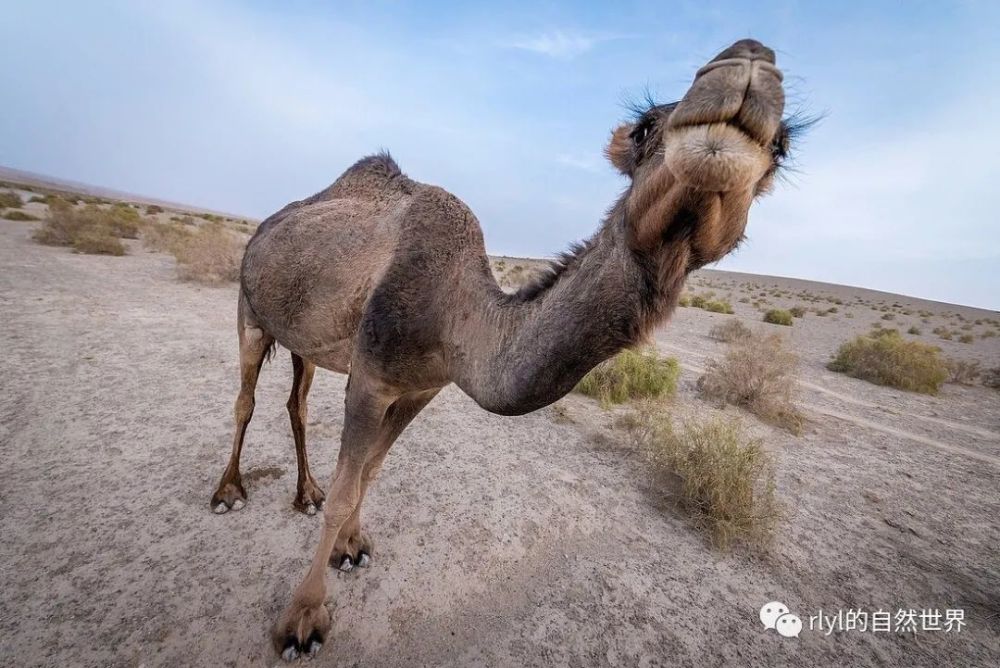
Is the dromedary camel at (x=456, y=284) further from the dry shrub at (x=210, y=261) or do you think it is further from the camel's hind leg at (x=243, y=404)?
the dry shrub at (x=210, y=261)

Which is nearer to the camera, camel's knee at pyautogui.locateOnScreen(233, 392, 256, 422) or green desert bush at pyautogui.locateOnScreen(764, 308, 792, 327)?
camel's knee at pyautogui.locateOnScreen(233, 392, 256, 422)

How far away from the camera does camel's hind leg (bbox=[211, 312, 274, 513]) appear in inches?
133

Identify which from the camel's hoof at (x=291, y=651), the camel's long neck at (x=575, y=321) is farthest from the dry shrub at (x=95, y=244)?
the camel's long neck at (x=575, y=321)

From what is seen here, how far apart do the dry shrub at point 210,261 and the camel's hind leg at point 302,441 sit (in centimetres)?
1067

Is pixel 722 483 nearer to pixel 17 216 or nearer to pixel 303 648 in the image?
pixel 303 648

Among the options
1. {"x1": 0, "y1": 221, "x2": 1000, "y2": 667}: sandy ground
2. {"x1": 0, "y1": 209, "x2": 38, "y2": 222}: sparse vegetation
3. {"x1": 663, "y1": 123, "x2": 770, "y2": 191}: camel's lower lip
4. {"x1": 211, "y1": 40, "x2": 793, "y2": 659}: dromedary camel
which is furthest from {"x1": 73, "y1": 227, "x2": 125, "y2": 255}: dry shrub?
{"x1": 663, "y1": 123, "x2": 770, "y2": 191}: camel's lower lip

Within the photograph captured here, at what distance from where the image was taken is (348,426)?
245 cm

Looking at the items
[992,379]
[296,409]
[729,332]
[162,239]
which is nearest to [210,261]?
[162,239]

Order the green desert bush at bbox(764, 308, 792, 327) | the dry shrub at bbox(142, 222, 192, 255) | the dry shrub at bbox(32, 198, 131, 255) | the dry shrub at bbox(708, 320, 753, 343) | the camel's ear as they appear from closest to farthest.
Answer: the camel's ear
the dry shrub at bbox(32, 198, 131, 255)
the dry shrub at bbox(708, 320, 753, 343)
the dry shrub at bbox(142, 222, 192, 255)
the green desert bush at bbox(764, 308, 792, 327)

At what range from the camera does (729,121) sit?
39.2 inches

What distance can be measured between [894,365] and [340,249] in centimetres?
1447

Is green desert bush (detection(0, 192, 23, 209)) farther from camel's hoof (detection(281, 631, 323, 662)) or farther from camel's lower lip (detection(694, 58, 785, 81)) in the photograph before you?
camel's lower lip (detection(694, 58, 785, 81))

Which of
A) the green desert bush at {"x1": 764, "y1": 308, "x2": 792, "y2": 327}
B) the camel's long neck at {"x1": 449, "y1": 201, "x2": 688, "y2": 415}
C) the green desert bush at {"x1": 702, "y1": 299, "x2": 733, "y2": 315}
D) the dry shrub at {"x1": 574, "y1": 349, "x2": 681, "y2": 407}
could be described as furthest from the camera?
the green desert bush at {"x1": 702, "y1": 299, "x2": 733, "y2": 315}

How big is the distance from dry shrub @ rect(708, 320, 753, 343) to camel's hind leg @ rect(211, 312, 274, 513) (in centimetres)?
1411
